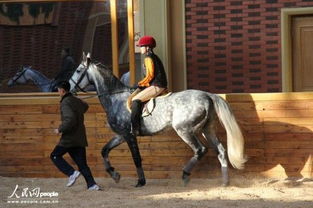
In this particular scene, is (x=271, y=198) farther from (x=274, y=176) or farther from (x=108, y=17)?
(x=108, y=17)

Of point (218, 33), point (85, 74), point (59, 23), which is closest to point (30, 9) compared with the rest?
point (59, 23)

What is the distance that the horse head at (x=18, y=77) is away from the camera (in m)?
14.2

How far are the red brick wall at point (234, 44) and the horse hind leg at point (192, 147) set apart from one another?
2.39 meters

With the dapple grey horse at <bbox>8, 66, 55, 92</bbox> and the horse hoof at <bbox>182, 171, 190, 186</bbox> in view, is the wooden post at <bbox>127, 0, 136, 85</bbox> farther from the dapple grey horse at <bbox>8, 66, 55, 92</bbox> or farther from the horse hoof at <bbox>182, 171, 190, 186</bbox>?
the horse hoof at <bbox>182, 171, 190, 186</bbox>

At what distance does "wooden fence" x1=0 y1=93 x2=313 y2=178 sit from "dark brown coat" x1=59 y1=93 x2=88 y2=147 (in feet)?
5.54

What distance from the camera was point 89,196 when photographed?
36.4ft

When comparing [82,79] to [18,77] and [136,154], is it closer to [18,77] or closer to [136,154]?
[136,154]

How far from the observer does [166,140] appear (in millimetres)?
13039

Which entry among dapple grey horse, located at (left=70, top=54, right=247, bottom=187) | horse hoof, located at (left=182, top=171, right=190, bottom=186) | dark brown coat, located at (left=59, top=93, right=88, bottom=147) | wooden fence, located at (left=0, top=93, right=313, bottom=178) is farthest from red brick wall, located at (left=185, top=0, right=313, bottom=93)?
dark brown coat, located at (left=59, top=93, right=88, bottom=147)

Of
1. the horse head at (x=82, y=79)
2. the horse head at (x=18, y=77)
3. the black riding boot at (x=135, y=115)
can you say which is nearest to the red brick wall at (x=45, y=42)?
the horse head at (x=18, y=77)

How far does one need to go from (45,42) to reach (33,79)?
0.69 meters

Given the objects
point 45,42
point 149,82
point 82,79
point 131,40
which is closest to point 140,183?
point 149,82

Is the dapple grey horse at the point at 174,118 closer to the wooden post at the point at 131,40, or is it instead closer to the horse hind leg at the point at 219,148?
the horse hind leg at the point at 219,148

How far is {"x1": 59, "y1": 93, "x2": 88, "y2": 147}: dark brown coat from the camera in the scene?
11.4 metres
